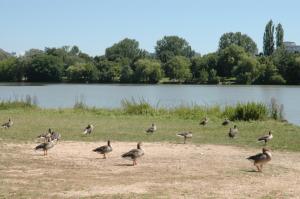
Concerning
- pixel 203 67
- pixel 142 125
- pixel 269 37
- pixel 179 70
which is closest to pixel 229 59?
pixel 203 67

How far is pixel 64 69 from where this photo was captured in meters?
117

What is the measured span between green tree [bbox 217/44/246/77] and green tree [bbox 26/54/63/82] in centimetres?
3426

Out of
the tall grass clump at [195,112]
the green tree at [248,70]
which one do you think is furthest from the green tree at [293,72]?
the tall grass clump at [195,112]

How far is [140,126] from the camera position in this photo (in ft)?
76.9

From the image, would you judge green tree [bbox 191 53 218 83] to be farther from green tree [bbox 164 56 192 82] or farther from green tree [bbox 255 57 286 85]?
green tree [bbox 255 57 286 85]

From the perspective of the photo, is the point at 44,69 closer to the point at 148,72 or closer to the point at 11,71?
the point at 11,71

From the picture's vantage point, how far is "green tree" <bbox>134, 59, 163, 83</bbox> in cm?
10031

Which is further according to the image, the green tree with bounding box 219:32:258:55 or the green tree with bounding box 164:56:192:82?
the green tree with bounding box 219:32:258:55

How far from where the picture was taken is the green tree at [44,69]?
4454 inches

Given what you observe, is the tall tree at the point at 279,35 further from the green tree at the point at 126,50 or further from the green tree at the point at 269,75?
the green tree at the point at 126,50

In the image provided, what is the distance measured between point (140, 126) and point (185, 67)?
81.4 meters

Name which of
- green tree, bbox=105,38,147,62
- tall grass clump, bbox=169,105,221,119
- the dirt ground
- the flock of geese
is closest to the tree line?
green tree, bbox=105,38,147,62

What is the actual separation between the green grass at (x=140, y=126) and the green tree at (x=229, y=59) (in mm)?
71376

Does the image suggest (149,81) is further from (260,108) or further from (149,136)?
(149,136)
